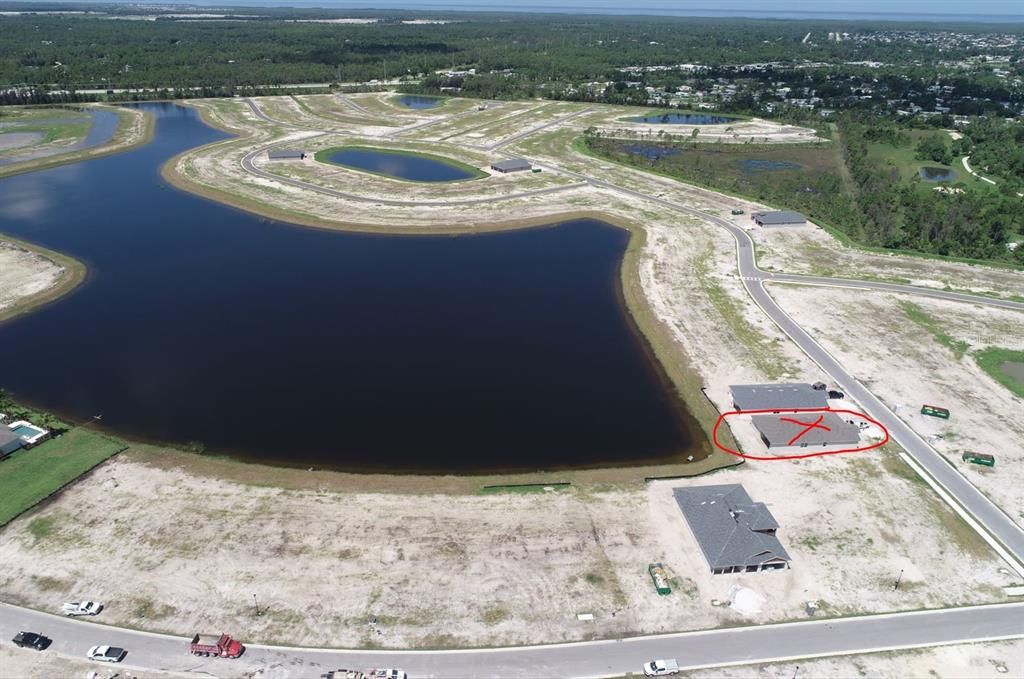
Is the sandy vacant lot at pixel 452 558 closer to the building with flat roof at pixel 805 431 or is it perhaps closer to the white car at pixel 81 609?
the white car at pixel 81 609

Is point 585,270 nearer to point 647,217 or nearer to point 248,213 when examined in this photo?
point 647,217

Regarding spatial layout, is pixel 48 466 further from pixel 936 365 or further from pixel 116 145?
pixel 116 145

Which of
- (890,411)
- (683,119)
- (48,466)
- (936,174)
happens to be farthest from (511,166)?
(48,466)

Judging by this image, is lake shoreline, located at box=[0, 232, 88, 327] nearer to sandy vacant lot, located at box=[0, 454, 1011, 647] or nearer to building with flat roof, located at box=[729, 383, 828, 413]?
sandy vacant lot, located at box=[0, 454, 1011, 647]

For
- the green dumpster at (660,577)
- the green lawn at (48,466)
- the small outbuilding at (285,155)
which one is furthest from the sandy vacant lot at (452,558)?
the small outbuilding at (285,155)

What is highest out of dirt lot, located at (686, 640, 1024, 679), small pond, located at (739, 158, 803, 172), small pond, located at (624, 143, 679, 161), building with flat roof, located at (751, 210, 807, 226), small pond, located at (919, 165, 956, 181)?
small pond, located at (624, 143, 679, 161)

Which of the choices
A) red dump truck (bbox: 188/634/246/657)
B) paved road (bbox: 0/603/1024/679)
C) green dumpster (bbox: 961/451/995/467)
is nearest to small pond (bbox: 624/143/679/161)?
green dumpster (bbox: 961/451/995/467)

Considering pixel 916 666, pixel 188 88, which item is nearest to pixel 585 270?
pixel 916 666
